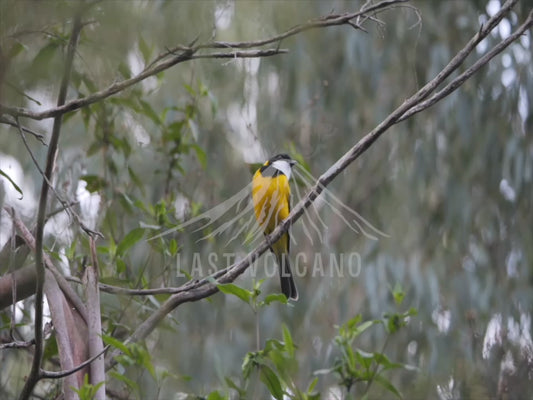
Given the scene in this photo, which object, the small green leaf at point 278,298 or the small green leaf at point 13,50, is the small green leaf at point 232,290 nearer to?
the small green leaf at point 278,298

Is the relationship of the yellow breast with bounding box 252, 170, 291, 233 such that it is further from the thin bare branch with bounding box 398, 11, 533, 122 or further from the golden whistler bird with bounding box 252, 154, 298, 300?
the thin bare branch with bounding box 398, 11, 533, 122

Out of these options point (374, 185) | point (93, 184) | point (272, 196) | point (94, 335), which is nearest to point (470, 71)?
point (94, 335)

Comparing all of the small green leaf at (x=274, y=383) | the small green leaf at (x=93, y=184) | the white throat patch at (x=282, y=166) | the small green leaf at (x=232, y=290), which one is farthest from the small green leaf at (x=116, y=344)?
the white throat patch at (x=282, y=166)

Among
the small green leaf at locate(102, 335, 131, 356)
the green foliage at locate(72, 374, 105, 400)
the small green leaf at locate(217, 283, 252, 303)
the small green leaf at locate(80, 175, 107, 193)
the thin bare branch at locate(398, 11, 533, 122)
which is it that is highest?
the small green leaf at locate(80, 175, 107, 193)

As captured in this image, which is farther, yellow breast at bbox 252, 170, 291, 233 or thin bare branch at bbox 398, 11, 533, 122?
yellow breast at bbox 252, 170, 291, 233

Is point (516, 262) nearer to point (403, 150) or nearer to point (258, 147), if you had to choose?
point (403, 150)

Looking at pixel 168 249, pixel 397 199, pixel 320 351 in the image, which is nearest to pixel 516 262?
pixel 397 199

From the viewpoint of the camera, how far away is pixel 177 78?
207 inches

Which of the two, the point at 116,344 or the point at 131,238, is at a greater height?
the point at 131,238

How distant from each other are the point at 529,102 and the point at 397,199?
1198mm

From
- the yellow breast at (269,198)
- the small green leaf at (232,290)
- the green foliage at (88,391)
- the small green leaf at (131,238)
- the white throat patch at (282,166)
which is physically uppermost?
the white throat patch at (282,166)

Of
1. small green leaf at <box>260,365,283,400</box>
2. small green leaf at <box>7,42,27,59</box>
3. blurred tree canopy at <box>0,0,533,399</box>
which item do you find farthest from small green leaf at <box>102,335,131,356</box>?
blurred tree canopy at <box>0,0,533,399</box>

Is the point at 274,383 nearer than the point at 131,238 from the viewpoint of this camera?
Yes

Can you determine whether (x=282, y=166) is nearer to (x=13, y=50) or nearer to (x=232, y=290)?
(x=232, y=290)
